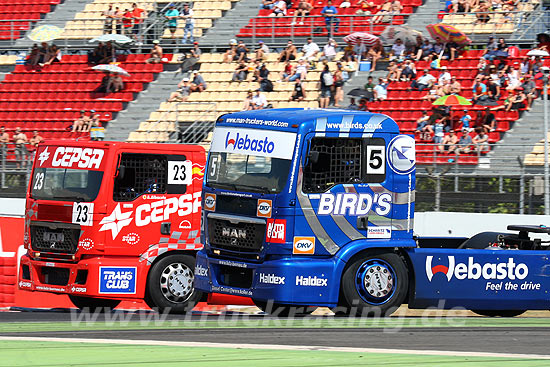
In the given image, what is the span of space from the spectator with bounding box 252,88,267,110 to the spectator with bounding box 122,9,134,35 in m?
6.30

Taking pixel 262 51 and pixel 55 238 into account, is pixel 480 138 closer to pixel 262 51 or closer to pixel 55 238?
pixel 262 51

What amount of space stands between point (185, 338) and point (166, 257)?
3.90 meters

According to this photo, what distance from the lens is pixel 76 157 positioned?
13.1 m

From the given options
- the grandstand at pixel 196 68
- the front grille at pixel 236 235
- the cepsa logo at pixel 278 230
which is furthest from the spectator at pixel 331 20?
the cepsa logo at pixel 278 230

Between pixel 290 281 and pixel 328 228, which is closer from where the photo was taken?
pixel 290 281

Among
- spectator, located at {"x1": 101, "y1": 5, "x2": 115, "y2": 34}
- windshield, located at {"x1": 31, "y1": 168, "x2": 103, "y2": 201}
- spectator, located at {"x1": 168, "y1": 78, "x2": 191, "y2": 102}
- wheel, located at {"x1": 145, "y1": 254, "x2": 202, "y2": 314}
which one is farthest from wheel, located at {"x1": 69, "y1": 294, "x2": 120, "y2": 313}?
spectator, located at {"x1": 101, "y1": 5, "x2": 115, "y2": 34}

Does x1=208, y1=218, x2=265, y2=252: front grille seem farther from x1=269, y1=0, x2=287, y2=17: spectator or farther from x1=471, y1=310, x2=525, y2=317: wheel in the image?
x1=269, y1=0, x2=287, y2=17: spectator

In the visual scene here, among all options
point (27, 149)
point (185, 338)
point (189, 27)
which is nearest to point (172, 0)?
point (189, 27)

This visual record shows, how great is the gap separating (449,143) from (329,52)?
6579 millimetres

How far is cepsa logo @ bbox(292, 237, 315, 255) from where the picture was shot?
38.1ft

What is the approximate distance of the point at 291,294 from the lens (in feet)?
37.6

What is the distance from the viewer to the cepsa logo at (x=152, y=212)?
43.0 feet

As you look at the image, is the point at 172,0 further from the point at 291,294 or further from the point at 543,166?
the point at 291,294

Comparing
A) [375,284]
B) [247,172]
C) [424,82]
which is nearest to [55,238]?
[247,172]
